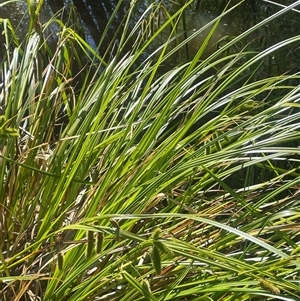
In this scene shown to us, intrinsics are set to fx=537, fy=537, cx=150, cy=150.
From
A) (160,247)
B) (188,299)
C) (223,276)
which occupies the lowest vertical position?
(188,299)

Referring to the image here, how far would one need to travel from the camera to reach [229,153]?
2.68 feet

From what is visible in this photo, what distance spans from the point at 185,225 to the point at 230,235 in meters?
0.10

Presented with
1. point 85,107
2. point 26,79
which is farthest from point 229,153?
point 26,79

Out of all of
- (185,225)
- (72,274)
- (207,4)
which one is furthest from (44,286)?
(207,4)

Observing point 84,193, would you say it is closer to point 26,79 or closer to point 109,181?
point 109,181

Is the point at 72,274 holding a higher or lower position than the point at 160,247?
lower

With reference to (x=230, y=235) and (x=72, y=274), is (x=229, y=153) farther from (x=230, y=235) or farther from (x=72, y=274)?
(x=72, y=274)

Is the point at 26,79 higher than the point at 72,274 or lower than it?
higher

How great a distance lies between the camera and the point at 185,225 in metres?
1.00

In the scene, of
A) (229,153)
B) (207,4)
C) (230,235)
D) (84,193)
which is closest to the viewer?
(229,153)

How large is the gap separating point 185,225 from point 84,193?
0.71ft

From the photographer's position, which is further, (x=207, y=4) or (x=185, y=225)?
(x=207, y=4)

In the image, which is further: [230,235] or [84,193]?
[84,193]

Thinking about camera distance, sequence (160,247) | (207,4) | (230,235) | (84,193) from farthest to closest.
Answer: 1. (207,4)
2. (84,193)
3. (230,235)
4. (160,247)
